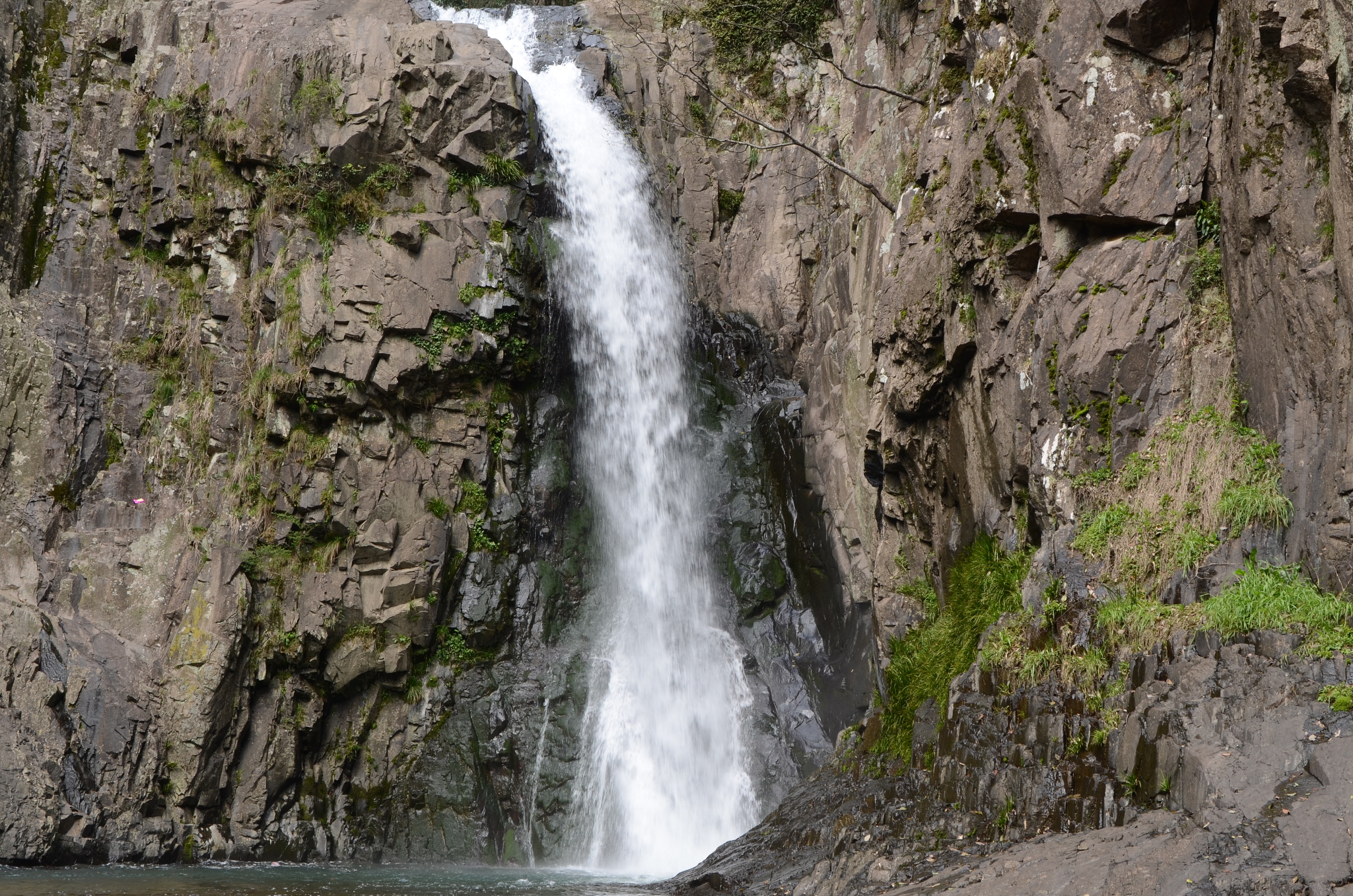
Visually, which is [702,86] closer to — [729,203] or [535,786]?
[729,203]

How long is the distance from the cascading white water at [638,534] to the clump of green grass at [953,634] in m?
4.58

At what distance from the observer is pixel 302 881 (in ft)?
38.7

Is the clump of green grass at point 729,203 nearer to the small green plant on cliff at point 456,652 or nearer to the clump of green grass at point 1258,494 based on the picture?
the small green plant on cliff at point 456,652

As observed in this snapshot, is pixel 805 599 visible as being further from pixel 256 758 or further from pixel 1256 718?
pixel 1256 718

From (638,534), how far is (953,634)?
804cm

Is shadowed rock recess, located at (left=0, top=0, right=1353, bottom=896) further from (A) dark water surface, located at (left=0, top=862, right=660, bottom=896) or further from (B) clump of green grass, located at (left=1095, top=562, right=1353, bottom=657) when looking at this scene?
(A) dark water surface, located at (left=0, top=862, right=660, bottom=896)

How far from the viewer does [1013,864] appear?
6.73 metres

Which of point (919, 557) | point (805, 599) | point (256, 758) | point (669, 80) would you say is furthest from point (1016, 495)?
point (669, 80)

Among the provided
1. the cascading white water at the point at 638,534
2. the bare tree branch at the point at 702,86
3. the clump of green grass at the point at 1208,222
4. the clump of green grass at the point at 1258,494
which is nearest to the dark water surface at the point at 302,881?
the cascading white water at the point at 638,534

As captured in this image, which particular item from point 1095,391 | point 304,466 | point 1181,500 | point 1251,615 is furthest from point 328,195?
point 1251,615

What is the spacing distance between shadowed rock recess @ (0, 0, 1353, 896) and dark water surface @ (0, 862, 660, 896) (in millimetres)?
715

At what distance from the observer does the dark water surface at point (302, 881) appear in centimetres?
1050

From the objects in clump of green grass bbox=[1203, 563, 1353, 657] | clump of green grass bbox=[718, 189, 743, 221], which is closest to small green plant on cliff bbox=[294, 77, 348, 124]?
clump of green grass bbox=[718, 189, 743, 221]

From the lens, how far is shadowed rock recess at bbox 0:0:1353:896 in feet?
23.2
